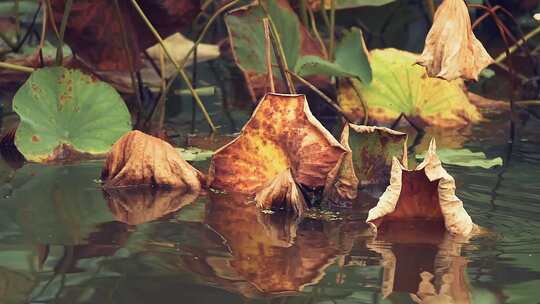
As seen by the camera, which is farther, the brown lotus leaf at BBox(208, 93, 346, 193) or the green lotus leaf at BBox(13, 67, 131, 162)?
the green lotus leaf at BBox(13, 67, 131, 162)

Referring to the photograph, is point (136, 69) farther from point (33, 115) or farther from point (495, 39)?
point (495, 39)

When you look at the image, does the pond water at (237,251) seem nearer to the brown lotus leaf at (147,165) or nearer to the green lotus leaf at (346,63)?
the brown lotus leaf at (147,165)

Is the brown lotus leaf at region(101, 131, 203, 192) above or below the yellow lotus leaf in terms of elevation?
below

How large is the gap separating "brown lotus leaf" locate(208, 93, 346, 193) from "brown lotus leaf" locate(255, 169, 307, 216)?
0.07m

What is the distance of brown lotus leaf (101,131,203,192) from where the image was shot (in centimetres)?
167

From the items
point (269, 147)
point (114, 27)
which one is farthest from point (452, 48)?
point (114, 27)

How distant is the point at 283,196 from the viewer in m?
1.53

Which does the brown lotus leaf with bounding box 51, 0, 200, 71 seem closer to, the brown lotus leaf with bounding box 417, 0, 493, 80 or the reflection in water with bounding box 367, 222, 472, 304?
the brown lotus leaf with bounding box 417, 0, 493, 80

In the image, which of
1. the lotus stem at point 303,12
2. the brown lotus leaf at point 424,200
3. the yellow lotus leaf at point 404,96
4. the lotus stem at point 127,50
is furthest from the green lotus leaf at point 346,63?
the brown lotus leaf at point 424,200

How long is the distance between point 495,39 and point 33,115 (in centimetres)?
183

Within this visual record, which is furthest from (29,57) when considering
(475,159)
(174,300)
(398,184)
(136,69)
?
(174,300)

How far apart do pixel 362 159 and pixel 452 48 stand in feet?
0.73

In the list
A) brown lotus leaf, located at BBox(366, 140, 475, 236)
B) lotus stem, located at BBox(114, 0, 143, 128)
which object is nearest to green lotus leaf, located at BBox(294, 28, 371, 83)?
lotus stem, located at BBox(114, 0, 143, 128)

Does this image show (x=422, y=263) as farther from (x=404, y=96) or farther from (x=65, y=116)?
(x=404, y=96)
